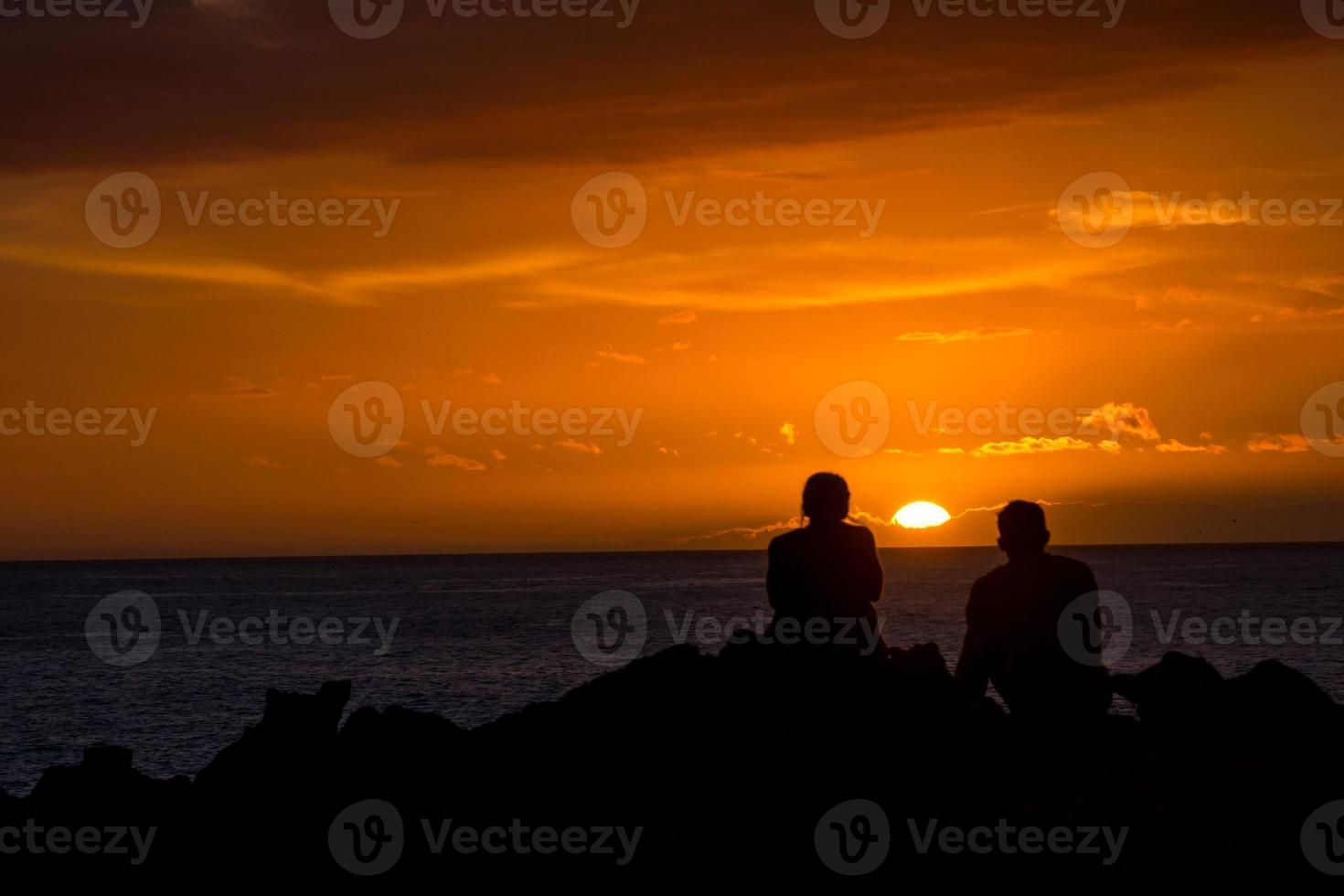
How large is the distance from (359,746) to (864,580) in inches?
237

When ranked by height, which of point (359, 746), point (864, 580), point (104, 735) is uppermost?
point (864, 580)

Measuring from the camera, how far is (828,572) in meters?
13.6

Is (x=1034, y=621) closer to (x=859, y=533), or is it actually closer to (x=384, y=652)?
(x=859, y=533)

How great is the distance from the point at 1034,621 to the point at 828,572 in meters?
1.92

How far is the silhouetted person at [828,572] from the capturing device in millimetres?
13625

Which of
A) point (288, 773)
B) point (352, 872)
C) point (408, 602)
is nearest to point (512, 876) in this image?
point (352, 872)

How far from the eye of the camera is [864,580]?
13.6m

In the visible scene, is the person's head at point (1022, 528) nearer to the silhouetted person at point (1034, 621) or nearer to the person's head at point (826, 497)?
the silhouetted person at point (1034, 621)

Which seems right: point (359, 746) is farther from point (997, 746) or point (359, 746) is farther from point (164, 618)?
point (164, 618)

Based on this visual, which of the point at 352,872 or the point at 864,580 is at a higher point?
the point at 864,580

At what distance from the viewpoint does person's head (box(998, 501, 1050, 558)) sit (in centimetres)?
1324

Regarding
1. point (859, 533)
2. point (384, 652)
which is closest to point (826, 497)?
point (859, 533)

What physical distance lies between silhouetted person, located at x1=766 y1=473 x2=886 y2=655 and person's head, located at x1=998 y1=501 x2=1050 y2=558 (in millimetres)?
1221

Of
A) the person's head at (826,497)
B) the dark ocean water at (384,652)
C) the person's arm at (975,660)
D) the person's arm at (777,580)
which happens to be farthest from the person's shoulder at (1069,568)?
the dark ocean water at (384,652)
